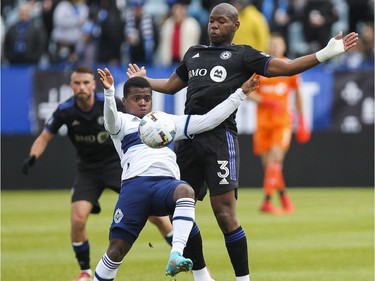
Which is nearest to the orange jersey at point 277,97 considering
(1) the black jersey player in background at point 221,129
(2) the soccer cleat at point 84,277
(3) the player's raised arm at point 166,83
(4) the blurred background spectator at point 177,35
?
(4) the blurred background spectator at point 177,35

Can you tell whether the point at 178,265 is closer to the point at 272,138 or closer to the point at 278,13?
the point at 272,138

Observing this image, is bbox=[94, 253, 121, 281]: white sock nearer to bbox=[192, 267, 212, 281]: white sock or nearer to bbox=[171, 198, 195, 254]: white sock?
bbox=[171, 198, 195, 254]: white sock

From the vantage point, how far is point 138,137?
956cm

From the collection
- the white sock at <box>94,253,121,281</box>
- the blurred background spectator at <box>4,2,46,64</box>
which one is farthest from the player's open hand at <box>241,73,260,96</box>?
the blurred background spectator at <box>4,2,46,64</box>

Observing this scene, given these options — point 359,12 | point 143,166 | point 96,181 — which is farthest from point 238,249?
point 359,12

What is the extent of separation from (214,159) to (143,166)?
2.63 ft

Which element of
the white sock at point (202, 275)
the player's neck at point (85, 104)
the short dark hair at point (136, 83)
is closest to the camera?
the short dark hair at point (136, 83)

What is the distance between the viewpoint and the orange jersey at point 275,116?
58.8 feet

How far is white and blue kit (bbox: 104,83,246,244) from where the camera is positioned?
9.19 m

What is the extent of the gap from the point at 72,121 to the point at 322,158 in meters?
10.7

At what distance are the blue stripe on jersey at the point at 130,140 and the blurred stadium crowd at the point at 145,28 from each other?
11925 millimetres

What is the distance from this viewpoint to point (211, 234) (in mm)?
15289

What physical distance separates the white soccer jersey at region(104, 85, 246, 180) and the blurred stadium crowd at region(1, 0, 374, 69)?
11829 millimetres

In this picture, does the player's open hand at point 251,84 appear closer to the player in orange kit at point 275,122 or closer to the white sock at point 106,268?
the white sock at point 106,268
